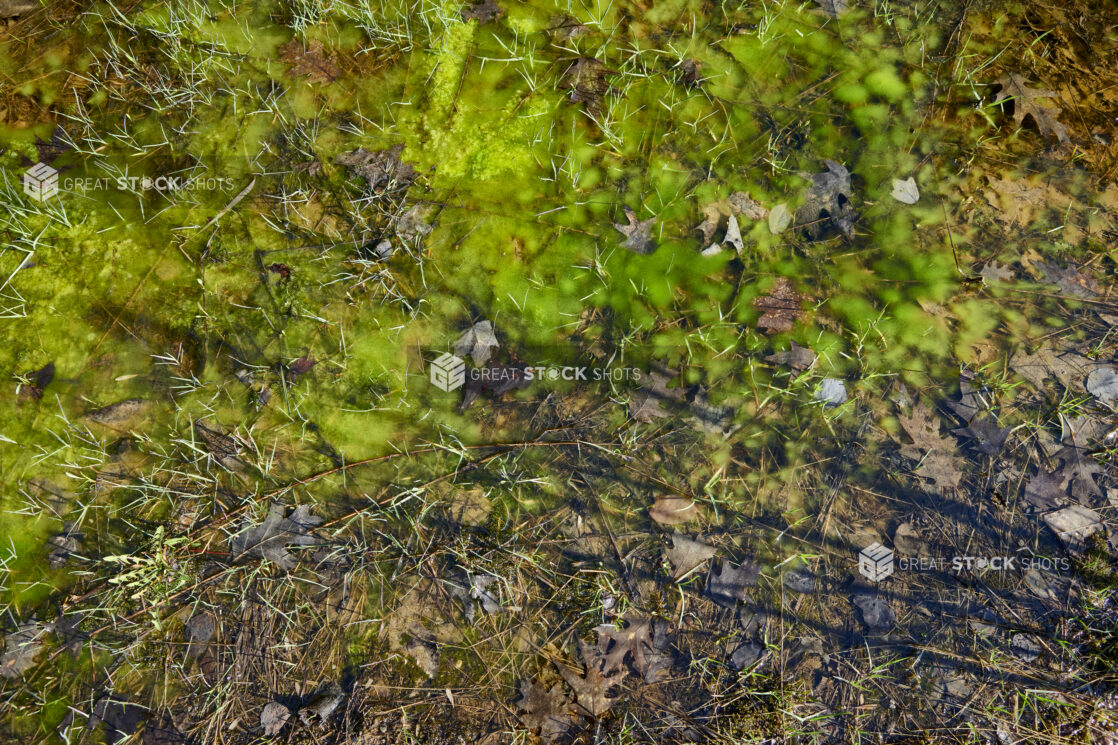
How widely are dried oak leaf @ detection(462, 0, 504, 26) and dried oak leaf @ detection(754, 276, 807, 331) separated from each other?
2181 mm

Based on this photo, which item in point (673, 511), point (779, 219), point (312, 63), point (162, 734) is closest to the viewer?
point (162, 734)

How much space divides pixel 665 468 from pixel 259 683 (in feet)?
7.77

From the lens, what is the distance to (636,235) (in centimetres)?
307

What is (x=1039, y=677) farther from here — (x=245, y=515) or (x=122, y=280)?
(x=122, y=280)

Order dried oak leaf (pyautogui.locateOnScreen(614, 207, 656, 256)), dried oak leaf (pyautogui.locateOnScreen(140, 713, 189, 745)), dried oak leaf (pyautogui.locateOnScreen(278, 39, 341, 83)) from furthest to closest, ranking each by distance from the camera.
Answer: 1. dried oak leaf (pyautogui.locateOnScreen(278, 39, 341, 83))
2. dried oak leaf (pyautogui.locateOnScreen(614, 207, 656, 256))
3. dried oak leaf (pyautogui.locateOnScreen(140, 713, 189, 745))

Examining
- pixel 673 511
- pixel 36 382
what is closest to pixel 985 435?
pixel 673 511

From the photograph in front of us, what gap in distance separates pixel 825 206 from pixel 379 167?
2.47 meters

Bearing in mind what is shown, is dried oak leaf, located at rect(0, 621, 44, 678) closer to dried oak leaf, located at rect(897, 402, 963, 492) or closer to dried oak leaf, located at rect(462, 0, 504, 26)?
dried oak leaf, located at rect(462, 0, 504, 26)

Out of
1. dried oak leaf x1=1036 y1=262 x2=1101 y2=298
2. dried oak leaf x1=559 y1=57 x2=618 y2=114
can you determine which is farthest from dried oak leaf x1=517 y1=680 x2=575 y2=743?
dried oak leaf x1=1036 y1=262 x2=1101 y2=298

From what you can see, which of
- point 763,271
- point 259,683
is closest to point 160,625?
point 259,683
